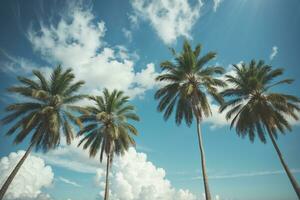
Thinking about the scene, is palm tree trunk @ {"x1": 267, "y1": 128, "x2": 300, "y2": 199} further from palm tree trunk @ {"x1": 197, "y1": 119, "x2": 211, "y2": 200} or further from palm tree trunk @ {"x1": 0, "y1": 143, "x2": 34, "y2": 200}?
palm tree trunk @ {"x1": 0, "y1": 143, "x2": 34, "y2": 200}

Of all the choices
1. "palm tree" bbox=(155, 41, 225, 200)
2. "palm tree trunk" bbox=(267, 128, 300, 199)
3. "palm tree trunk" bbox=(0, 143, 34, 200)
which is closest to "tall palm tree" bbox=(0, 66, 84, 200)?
"palm tree trunk" bbox=(0, 143, 34, 200)

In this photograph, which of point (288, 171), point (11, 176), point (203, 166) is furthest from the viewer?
point (288, 171)

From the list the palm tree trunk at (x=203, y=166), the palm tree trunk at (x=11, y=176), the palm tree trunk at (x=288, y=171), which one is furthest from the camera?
the palm tree trunk at (x=288, y=171)

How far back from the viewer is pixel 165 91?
71.3 feet

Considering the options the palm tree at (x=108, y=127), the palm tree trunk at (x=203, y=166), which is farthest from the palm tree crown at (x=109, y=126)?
the palm tree trunk at (x=203, y=166)

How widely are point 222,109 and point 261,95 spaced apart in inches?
173

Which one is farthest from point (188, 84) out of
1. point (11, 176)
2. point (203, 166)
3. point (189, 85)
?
point (11, 176)

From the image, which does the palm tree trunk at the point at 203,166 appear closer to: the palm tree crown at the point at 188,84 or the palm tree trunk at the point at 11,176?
the palm tree crown at the point at 188,84

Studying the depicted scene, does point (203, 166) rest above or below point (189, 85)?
below

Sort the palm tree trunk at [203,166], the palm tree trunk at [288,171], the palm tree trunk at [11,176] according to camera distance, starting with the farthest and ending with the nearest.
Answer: the palm tree trunk at [288,171] < the palm tree trunk at [11,176] < the palm tree trunk at [203,166]

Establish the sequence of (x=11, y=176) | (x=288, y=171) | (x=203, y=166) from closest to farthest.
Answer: (x=203, y=166)
(x=11, y=176)
(x=288, y=171)

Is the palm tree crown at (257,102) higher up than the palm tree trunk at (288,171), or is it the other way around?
the palm tree crown at (257,102)

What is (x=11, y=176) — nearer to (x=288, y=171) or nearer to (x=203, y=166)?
(x=203, y=166)

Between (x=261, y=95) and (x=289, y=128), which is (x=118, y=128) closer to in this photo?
(x=261, y=95)
